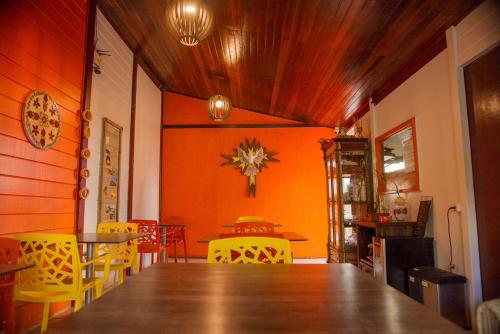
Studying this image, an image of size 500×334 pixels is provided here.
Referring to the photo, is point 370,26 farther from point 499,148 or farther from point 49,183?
point 49,183

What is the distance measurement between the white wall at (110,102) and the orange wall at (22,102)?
416 mm

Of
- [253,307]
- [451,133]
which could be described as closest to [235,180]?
[451,133]

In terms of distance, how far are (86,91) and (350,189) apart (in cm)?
402

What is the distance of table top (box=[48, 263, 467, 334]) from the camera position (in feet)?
2.55

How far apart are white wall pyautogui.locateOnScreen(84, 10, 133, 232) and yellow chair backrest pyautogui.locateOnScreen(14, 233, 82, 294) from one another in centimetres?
165

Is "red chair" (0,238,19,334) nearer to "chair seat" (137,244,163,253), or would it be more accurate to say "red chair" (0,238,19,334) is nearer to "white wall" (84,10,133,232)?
"white wall" (84,10,133,232)

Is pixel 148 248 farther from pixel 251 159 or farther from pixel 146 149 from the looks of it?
pixel 251 159

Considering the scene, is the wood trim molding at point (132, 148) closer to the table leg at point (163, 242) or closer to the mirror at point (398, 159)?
the table leg at point (163, 242)

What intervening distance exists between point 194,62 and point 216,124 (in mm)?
1961

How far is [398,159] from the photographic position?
14.5ft

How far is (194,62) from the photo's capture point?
544 centimetres

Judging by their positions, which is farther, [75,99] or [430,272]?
[75,99]

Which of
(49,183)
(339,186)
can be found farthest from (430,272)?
(49,183)

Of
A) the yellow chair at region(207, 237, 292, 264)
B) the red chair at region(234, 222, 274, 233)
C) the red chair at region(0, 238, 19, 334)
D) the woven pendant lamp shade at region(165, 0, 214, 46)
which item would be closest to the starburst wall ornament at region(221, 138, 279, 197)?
the red chair at region(234, 222, 274, 233)
